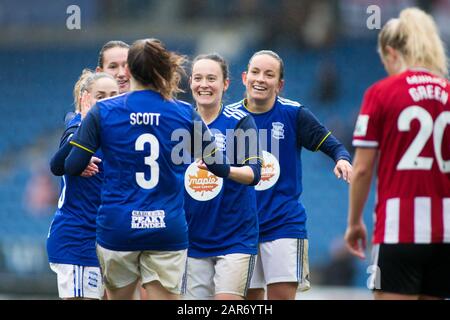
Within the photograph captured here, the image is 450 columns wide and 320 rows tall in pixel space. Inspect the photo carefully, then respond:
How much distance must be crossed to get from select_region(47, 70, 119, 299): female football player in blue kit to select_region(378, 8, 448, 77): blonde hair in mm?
2256

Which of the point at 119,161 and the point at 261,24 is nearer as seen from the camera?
the point at 119,161

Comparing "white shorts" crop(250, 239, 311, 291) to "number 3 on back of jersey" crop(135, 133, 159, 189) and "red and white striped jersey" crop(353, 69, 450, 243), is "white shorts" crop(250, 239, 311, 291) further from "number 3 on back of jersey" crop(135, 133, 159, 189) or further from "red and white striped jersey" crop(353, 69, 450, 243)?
"red and white striped jersey" crop(353, 69, 450, 243)

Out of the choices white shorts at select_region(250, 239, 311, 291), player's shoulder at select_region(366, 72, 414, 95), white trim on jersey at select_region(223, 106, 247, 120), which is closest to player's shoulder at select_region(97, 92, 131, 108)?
white trim on jersey at select_region(223, 106, 247, 120)

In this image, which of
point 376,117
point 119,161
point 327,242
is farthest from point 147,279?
point 327,242

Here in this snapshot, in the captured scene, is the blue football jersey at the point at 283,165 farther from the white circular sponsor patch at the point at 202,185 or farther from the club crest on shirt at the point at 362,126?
the club crest on shirt at the point at 362,126

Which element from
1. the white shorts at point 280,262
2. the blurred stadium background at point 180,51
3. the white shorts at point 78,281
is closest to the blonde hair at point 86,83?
the white shorts at point 78,281

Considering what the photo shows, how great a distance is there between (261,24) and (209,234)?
1403cm

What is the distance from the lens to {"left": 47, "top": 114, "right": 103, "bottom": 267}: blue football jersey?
22.3ft

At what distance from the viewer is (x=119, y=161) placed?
5840 millimetres

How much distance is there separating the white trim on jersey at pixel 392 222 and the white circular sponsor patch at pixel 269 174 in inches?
86.0

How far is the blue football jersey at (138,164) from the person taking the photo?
5.82 metres
